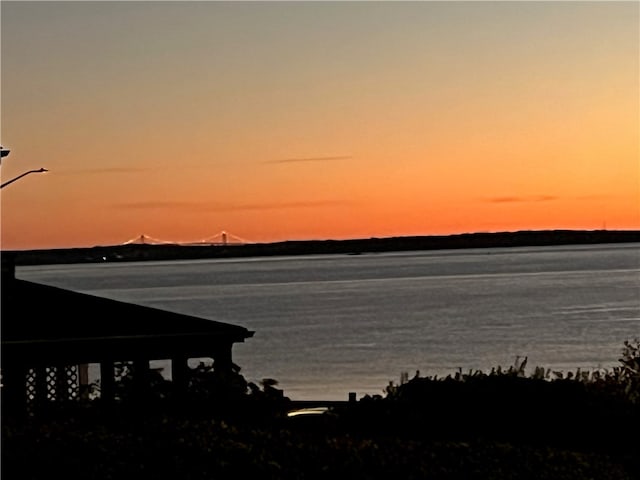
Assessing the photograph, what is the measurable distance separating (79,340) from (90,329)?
0.28m

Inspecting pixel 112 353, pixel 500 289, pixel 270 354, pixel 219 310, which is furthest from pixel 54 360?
pixel 500 289

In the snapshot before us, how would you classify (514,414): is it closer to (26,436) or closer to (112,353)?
(112,353)

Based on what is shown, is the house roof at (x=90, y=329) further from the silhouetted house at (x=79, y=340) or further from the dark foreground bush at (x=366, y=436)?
the dark foreground bush at (x=366, y=436)

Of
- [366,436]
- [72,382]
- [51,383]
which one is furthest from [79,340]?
[366,436]

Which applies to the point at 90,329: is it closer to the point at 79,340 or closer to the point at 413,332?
the point at 79,340

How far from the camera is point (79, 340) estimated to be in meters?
14.6

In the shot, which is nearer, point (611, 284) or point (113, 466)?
point (113, 466)

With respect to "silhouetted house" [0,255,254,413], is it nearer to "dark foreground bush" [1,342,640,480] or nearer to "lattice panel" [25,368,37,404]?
"lattice panel" [25,368,37,404]

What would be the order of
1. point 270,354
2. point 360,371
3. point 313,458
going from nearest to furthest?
point 313,458 < point 360,371 < point 270,354

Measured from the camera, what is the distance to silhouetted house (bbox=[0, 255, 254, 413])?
1445cm

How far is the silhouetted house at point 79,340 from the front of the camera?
14453mm

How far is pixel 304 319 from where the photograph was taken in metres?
103

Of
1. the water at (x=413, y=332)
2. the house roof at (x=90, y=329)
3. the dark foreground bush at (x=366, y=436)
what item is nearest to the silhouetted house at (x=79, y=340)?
the house roof at (x=90, y=329)

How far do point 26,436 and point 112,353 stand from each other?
16.9ft
